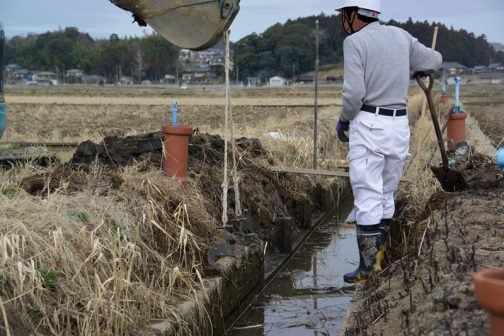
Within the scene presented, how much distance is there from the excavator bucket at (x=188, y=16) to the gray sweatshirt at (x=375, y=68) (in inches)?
52.7

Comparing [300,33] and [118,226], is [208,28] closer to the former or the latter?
[118,226]

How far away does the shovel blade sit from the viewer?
23.5ft

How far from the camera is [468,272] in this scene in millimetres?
3967

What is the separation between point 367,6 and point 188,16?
1.69 meters

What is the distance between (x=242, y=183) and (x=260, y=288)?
5.06 feet

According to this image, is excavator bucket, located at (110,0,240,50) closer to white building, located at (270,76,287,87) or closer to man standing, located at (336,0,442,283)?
man standing, located at (336,0,442,283)

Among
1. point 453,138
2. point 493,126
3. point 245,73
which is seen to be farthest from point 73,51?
point 453,138

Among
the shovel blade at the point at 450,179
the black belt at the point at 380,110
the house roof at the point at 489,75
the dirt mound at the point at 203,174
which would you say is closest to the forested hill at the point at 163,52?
the house roof at the point at 489,75

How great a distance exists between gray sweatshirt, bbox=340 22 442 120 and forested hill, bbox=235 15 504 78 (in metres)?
46.2

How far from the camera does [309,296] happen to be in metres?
7.01

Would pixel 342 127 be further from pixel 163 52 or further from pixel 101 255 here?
pixel 163 52

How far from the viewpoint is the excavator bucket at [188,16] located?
6.45 m

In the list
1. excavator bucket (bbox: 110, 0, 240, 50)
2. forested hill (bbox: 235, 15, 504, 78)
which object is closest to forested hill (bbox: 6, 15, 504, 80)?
forested hill (bbox: 235, 15, 504, 78)

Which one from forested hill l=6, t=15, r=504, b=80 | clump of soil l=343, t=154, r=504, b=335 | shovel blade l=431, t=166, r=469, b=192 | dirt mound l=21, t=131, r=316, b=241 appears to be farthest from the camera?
forested hill l=6, t=15, r=504, b=80
